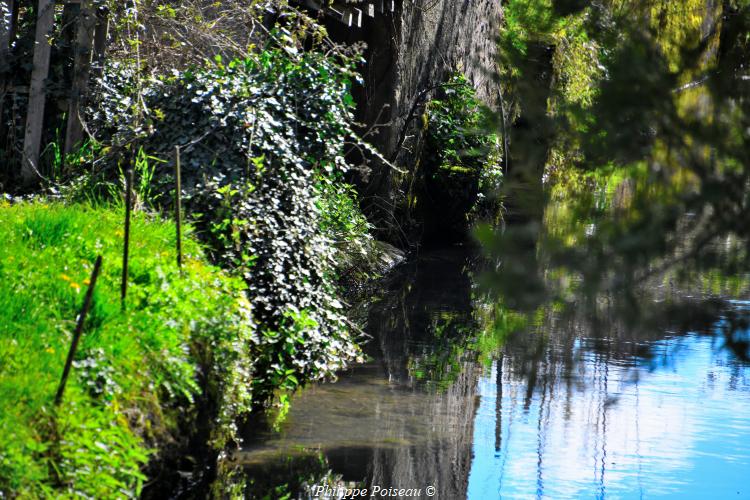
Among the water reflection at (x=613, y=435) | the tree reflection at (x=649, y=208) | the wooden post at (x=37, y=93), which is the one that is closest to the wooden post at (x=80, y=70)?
the wooden post at (x=37, y=93)

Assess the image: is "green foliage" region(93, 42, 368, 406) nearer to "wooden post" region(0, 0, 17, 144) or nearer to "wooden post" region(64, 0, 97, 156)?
"wooden post" region(64, 0, 97, 156)

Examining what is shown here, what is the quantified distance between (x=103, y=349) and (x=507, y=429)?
3185 mm

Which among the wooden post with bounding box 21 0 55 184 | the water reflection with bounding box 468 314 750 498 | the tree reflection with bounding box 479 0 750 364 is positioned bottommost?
the water reflection with bounding box 468 314 750 498

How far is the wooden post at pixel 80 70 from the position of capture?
862 cm

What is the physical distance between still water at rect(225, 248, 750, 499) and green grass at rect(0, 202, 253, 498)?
757 millimetres

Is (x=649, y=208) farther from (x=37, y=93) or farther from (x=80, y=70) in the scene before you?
(x=37, y=93)

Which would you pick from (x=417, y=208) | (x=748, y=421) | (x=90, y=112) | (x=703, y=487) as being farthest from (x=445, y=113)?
(x=703, y=487)

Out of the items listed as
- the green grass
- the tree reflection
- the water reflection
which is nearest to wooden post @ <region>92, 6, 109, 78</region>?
the green grass

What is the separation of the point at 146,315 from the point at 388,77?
30.1 ft

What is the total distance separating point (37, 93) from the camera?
8.77 m

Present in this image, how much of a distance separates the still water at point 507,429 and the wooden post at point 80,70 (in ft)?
11.1

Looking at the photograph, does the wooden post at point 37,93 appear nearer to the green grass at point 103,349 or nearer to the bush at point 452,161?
the green grass at point 103,349

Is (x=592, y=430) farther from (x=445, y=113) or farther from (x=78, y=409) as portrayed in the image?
(x=445, y=113)

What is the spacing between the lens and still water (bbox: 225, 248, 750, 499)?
224 inches
